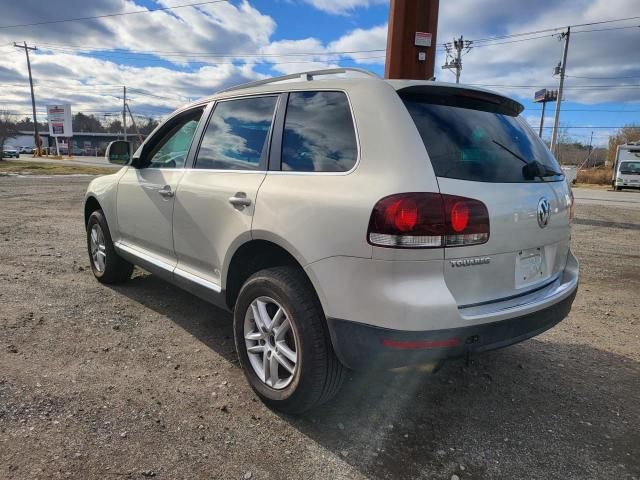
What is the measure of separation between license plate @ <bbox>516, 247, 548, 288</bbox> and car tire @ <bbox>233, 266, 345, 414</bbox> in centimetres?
104

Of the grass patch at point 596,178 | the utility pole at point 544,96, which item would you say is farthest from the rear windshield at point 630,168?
the utility pole at point 544,96

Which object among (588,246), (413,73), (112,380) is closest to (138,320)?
(112,380)

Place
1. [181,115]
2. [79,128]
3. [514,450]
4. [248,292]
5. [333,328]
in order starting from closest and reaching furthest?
[333,328]
[514,450]
[248,292]
[181,115]
[79,128]

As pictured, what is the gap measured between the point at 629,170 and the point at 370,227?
3237cm

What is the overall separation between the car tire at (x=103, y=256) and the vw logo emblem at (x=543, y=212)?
3817 millimetres

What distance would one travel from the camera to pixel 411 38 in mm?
8422

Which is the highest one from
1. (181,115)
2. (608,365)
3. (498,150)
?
(181,115)

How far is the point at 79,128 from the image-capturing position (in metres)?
112

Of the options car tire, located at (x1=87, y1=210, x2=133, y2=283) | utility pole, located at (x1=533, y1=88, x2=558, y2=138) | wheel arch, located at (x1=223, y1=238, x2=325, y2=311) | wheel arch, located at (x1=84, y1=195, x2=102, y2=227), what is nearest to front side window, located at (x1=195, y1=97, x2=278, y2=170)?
wheel arch, located at (x1=223, y1=238, x2=325, y2=311)

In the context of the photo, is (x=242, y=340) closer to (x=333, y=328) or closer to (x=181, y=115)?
(x=333, y=328)

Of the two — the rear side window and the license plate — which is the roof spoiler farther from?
the license plate

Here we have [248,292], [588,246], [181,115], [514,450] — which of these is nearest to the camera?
[514,450]

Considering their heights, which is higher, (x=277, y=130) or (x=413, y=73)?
(x=413, y=73)

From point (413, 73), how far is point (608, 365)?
6.45 meters
